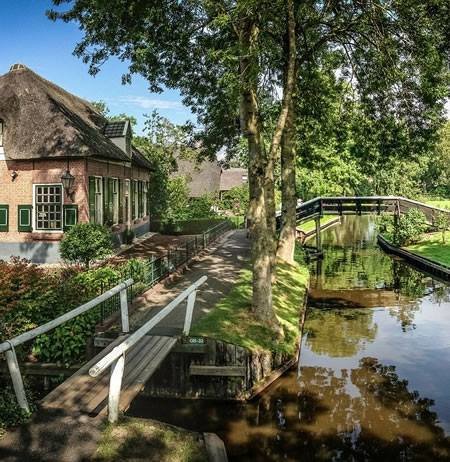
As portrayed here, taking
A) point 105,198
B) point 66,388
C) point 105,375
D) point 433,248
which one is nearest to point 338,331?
point 105,375

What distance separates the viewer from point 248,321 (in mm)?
12211

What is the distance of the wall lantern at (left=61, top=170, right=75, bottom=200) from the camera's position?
19734mm

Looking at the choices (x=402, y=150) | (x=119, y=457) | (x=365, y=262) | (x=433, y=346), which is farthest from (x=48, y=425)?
(x=365, y=262)

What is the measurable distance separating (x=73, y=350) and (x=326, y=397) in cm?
540

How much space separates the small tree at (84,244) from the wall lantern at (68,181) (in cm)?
342

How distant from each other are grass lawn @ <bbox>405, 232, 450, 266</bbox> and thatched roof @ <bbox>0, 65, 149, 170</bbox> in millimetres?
17786

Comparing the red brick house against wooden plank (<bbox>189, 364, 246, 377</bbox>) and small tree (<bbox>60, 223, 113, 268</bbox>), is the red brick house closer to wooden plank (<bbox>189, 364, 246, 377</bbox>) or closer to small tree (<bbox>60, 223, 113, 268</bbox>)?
small tree (<bbox>60, 223, 113, 268</bbox>)

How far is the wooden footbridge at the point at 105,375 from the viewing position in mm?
5805

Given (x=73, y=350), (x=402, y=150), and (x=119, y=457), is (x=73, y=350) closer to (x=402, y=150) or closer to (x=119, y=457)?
(x=119, y=457)

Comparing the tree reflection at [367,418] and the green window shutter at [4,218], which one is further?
the green window shutter at [4,218]

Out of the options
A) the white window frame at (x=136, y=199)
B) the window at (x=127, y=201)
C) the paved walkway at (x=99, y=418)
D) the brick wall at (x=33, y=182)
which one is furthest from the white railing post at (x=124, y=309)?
the white window frame at (x=136, y=199)

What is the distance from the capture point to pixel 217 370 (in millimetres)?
10102

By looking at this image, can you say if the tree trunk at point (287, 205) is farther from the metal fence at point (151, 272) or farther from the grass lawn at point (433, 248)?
the grass lawn at point (433, 248)

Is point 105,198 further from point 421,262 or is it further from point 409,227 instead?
point 409,227
